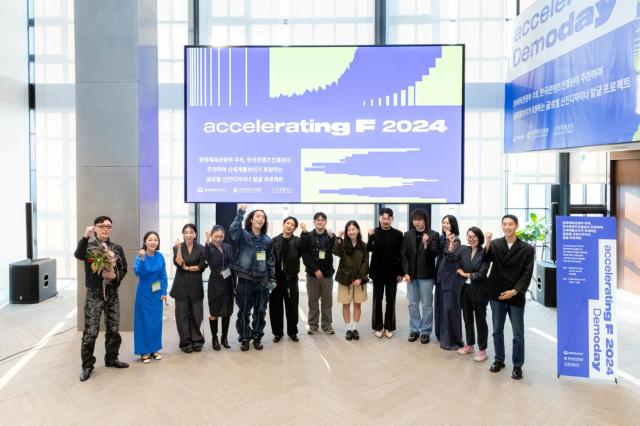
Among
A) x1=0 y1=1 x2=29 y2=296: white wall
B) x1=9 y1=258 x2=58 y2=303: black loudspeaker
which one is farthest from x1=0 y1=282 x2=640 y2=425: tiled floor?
x1=0 y1=1 x2=29 y2=296: white wall

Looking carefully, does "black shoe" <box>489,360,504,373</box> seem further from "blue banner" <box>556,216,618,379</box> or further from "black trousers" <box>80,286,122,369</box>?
"black trousers" <box>80,286,122,369</box>

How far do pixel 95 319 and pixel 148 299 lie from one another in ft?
1.61

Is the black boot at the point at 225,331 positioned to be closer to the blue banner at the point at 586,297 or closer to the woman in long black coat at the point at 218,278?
the woman in long black coat at the point at 218,278

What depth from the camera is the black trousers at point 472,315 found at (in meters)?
4.25

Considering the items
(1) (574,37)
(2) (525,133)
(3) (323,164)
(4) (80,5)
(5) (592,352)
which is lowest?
(5) (592,352)

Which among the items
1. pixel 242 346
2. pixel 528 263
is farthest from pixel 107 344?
pixel 528 263

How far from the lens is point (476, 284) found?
423 cm

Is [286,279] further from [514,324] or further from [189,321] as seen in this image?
[514,324]

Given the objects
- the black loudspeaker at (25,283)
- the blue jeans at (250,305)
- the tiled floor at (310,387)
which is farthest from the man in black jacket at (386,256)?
the black loudspeaker at (25,283)

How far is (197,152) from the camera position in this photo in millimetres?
5480

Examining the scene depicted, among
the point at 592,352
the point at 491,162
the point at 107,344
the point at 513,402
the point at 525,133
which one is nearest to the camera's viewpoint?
the point at 513,402

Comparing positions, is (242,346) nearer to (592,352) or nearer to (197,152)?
(197,152)

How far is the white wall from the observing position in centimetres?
689

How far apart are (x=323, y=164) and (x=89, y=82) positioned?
291cm
